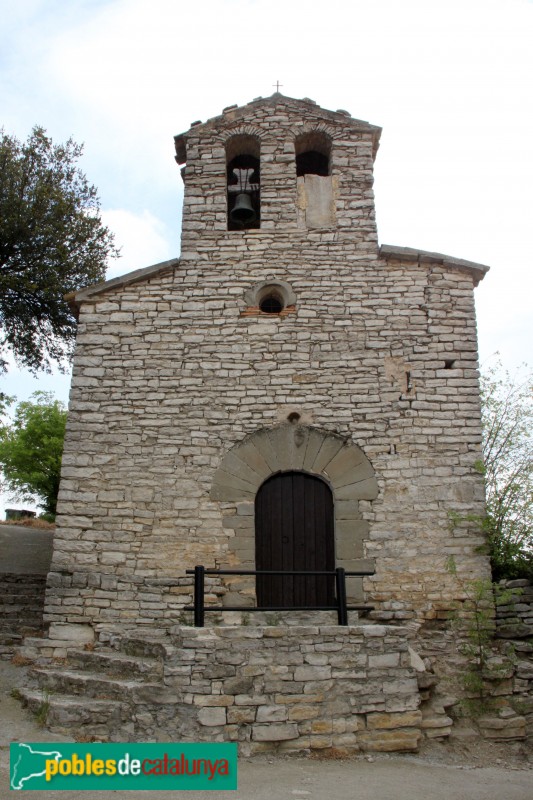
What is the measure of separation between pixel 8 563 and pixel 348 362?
6.79 m

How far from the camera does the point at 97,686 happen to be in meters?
6.63

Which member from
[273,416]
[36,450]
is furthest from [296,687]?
[36,450]

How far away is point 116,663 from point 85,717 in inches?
31.1

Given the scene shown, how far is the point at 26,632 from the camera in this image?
8.55m

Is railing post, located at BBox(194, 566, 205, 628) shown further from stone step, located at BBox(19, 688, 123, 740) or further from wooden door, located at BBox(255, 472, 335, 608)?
wooden door, located at BBox(255, 472, 335, 608)

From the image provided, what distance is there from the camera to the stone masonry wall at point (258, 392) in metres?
8.00

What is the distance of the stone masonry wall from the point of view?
800 cm

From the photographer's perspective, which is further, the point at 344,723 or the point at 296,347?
the point at 296,347

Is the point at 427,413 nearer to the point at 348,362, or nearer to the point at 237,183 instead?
the point at 348,362

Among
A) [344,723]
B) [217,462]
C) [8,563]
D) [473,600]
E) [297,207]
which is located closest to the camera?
[344,723]

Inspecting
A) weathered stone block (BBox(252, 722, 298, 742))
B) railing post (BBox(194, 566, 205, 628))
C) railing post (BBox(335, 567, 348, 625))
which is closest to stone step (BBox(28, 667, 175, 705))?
railing post (BBox(194, 566, 205, 628))

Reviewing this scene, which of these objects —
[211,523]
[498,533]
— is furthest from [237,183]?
[498,533]

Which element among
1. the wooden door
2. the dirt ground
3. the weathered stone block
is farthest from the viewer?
the wooden door

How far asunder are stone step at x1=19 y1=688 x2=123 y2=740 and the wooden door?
2.29 metres
